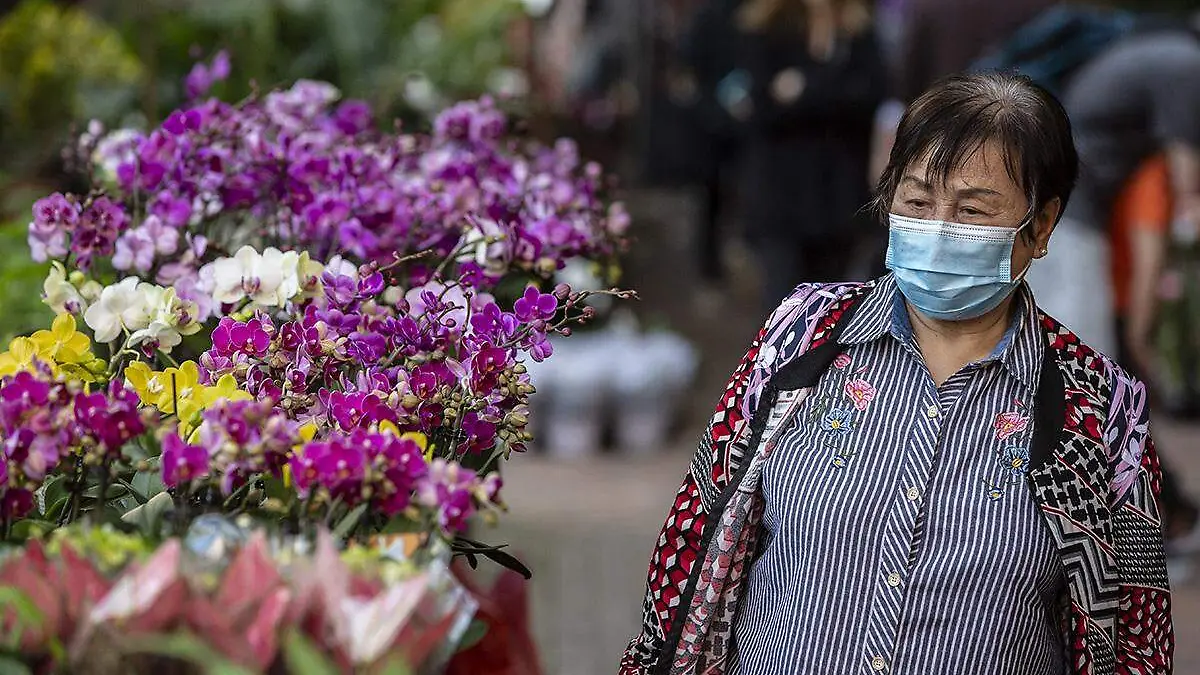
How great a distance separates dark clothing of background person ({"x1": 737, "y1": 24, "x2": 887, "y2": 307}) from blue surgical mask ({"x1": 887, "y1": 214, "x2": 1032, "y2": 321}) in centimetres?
337

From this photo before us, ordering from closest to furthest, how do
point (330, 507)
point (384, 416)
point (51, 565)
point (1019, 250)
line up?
1. point (51, 565)
2. point (330, 507)
3. point (384, 416)
4. point (1019, 250)

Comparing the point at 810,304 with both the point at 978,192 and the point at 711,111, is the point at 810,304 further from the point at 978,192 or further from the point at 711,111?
the point at 711,111

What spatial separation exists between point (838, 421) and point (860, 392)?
5cm

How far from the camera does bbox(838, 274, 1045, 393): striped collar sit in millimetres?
1967

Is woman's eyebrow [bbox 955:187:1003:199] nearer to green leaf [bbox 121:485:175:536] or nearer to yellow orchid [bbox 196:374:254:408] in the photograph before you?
yellow orchid [bbox 196:374:254:408]

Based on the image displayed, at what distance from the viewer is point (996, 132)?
192 cm

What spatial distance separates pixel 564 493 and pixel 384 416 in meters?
4.43

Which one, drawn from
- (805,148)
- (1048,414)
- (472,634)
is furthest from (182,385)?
(805,148)

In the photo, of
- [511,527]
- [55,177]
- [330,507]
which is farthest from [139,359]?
[511,527]

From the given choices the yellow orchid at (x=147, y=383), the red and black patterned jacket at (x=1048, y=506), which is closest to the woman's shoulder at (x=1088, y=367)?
the red and black patterned jacket at (x=1048, y=506)

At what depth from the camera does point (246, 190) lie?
7.42 feet

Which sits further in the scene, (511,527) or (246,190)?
(511,527)

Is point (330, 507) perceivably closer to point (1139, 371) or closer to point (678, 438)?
point (1139, 371)

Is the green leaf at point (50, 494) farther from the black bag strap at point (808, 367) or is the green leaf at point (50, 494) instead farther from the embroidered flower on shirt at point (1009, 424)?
the embroidered flower on shirt at point (1009, 424)
